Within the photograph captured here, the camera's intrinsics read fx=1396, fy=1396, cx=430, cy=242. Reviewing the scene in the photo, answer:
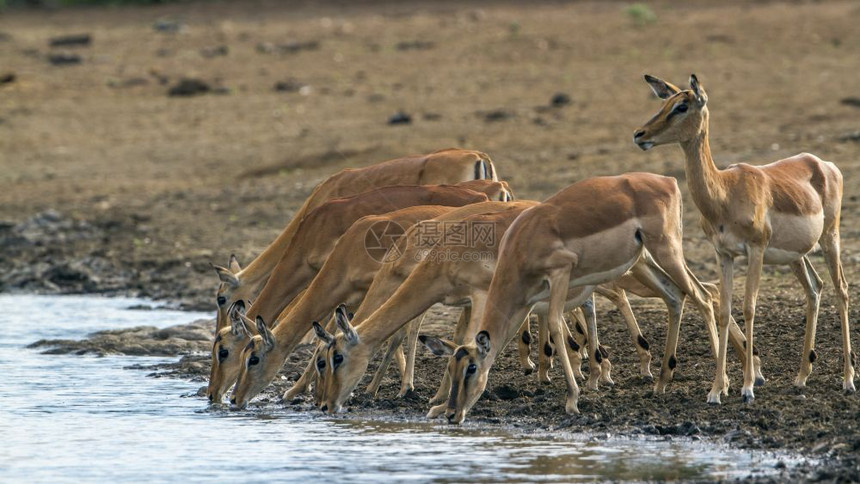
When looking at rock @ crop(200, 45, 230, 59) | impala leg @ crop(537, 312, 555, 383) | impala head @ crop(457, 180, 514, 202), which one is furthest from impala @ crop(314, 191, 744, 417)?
rock @ crop(200, 45, 230, 59)

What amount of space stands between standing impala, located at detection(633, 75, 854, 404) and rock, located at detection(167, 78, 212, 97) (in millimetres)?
15954

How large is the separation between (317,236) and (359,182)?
2.17 m

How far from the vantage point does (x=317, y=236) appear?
1086 centimetres

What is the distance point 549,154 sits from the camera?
19188 millimetres

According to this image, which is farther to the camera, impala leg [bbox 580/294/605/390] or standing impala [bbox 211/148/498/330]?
standing impala [bbox 211/148/498/330]

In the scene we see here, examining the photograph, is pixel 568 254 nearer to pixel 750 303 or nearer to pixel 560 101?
pixel 750 303

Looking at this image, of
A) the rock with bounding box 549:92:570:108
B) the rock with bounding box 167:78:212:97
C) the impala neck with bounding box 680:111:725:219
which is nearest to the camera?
the impala neck with bounding box 680:111:725:219

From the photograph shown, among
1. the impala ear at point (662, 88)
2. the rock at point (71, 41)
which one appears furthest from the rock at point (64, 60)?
the impala ear at point (662, 88)

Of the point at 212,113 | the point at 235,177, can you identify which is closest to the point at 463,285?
the point at 235,177

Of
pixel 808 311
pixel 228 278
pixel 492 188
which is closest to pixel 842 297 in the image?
pixel 808 311

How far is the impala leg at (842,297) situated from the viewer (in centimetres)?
914

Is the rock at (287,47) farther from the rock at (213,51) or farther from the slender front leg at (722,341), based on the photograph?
the slender front leg at (722,341)

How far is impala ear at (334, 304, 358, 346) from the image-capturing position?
9.10 metres

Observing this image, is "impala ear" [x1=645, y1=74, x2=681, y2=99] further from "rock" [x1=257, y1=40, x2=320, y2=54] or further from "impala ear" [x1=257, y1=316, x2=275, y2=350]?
"rock" [x1=257, y1=40, x2=320, y2=54]
